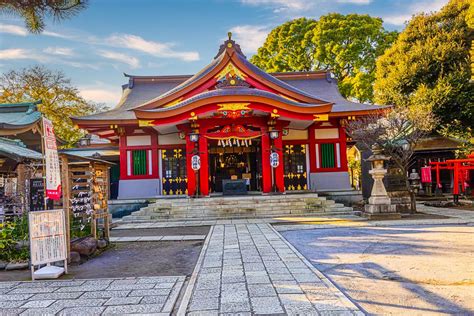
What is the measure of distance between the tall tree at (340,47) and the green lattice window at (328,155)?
38.7 ft

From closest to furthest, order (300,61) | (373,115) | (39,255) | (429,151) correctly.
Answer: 1. (39,255)
2. (373,115)
3. (429,151)
4. (300,61)

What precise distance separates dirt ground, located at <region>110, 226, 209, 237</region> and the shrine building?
12.5 feet

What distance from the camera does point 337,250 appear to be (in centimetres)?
667

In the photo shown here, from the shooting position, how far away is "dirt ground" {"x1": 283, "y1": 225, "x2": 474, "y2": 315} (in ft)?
12.5

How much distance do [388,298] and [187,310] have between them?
2305 mm

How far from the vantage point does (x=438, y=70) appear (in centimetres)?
1934

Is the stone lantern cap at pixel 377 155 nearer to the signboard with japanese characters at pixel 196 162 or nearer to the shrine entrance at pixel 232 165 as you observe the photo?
the signboard with japanese characters at pixel 196 162

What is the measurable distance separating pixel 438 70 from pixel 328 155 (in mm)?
8793

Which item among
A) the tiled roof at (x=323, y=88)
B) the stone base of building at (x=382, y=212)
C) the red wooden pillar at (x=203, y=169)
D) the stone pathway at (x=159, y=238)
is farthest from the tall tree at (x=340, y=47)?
the stone pathway at (x=159, y=238)

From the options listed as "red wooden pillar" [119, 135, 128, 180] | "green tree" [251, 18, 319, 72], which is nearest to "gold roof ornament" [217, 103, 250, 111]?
"red wooden pillar" [119, 135, 128, 180]

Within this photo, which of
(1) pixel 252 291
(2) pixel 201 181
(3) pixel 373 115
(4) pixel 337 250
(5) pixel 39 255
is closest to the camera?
(1) pixel 252 291

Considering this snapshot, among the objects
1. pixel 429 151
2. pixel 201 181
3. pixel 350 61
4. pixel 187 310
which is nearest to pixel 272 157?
pixel 201 181

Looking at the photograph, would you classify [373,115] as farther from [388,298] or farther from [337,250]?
[388,298]

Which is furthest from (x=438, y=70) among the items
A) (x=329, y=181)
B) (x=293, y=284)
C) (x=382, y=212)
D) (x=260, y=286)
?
(x=260, y=286)
